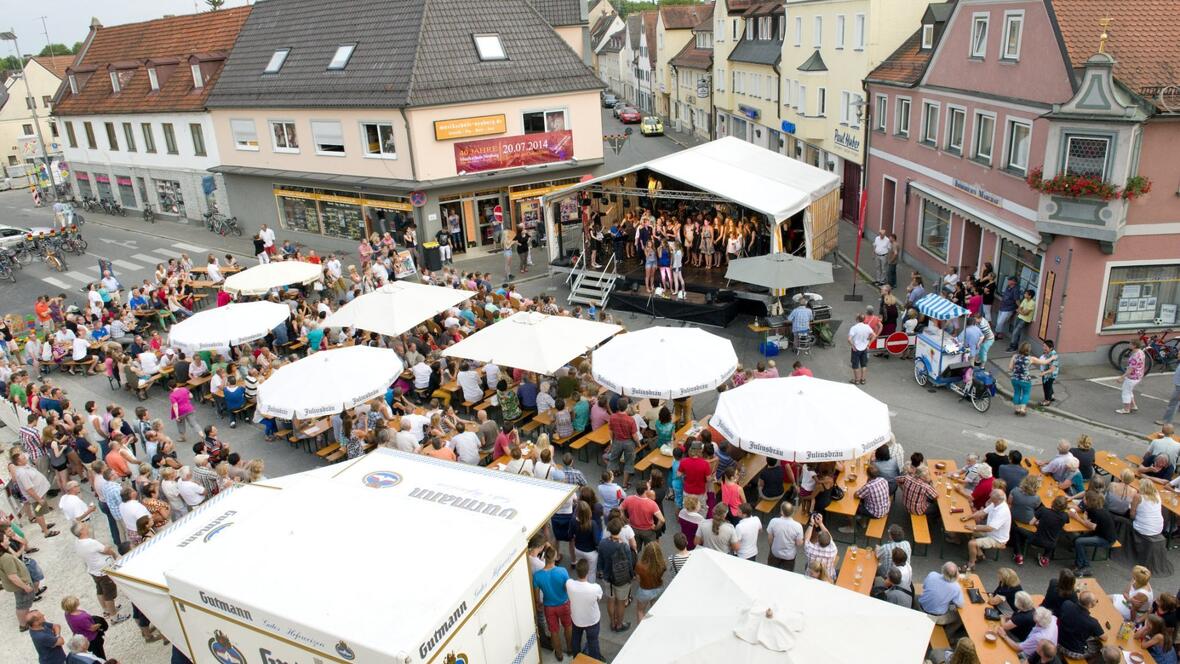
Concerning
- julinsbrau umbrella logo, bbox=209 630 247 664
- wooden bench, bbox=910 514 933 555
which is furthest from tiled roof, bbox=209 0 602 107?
julinsbrau umbrella logo, bbox=209 630 247 664

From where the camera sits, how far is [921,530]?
36.7 ft

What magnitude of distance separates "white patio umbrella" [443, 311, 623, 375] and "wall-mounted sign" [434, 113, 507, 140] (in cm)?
1377

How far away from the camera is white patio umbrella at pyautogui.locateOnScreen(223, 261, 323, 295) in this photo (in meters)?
21.3

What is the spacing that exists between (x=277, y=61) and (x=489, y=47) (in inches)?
373

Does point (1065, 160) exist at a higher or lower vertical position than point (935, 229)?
higher

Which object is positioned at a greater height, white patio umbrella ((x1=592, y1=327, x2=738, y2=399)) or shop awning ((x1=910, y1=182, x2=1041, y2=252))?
shop awning ((x1=910, y1=182, x2=1041, y2=252))

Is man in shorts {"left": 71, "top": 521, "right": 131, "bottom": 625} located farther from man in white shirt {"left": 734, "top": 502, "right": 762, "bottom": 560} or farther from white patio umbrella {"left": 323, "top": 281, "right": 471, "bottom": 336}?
man in white shirt {"left": 734, "top": 502, "right": 762, "bottom": 560}

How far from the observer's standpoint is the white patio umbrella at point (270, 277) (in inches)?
838

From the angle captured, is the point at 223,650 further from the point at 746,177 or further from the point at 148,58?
the point at 148,58

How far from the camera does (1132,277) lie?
1706 centimetres

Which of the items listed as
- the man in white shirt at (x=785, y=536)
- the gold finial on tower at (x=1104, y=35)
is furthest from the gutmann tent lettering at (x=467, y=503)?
the gold finial on tower at (x=1104, y=35)

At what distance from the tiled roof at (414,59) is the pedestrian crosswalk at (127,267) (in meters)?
6.41

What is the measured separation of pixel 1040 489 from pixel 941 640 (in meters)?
3.59

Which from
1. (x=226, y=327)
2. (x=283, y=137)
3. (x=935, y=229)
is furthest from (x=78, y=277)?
(x=935, y=229)
